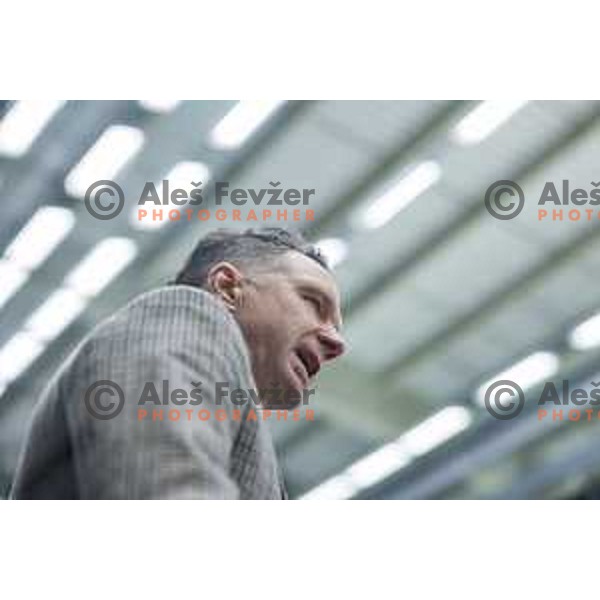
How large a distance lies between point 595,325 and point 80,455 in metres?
5.00

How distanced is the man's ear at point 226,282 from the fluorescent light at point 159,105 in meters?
2.77

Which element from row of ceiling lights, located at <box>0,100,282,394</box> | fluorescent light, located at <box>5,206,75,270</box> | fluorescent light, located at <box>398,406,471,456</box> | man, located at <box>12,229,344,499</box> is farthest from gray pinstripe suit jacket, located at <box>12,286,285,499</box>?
fluorescent light, located at <box>398,406,471,456</box>

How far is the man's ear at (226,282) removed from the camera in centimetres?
136

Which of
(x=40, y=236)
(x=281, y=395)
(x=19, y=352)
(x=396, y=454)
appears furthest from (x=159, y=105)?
(x=396, y=454)

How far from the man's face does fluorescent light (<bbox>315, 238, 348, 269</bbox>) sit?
337cm

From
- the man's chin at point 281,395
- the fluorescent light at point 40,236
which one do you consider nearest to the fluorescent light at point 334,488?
the fluorescent light at point 40,236

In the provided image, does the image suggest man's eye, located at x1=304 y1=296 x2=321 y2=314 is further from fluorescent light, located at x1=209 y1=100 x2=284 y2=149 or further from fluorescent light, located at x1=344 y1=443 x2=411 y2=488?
fluorescent light, located at x1=344 y1=443 x2=411 y2=488

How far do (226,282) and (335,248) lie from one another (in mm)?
3641

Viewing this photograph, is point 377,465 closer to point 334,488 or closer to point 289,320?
point 334,488

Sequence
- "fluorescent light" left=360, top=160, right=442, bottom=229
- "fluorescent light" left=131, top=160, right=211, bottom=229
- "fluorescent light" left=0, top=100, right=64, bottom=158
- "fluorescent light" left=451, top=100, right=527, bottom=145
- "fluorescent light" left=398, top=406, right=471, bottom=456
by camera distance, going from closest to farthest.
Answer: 1. "fluorescent light" left=0, top=100, right=64, bottom=158
2. "fluorescent light" left=131, top=160, right=211, bottom=229
3. "fluorescent light" left=451, top=100, right=527, bottom=145
4. "fluorescent light" left=360, top=160, right=442, bottom=229
5. "fluorescent light" left=398, top=406, right=471, bottom=456

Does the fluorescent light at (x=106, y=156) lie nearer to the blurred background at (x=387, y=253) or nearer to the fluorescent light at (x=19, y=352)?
the blurred background at (x=387, y=253)

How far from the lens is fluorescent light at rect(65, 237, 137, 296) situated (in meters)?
4.96

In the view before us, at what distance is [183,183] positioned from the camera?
4395mm
